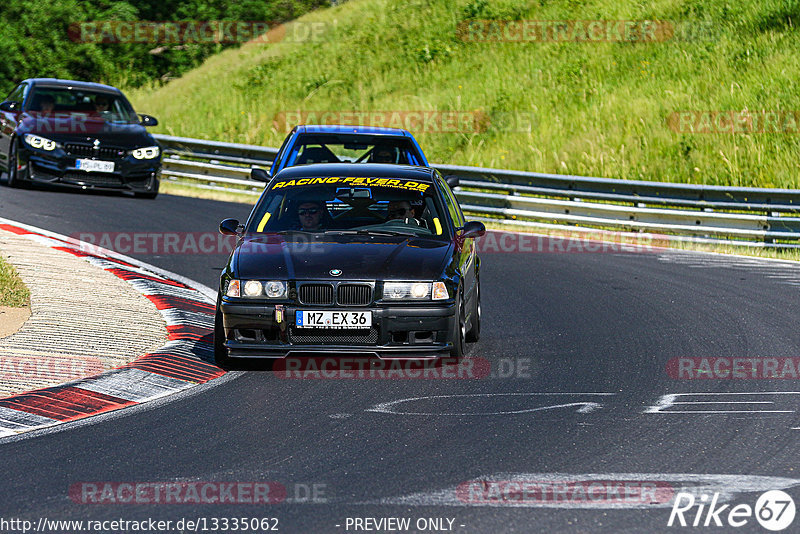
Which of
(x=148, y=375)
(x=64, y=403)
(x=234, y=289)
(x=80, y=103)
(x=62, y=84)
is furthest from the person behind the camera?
(x=62, y=84)

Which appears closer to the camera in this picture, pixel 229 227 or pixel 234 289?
pixel 234 289

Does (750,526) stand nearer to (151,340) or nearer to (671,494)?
(671,494)

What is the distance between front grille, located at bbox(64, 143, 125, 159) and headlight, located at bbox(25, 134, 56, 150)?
Answer: 0.22 m

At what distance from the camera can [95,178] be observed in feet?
62.5

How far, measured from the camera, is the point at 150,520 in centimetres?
505

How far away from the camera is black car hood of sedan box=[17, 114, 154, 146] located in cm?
1883

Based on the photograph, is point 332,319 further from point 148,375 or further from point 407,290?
point 148,375

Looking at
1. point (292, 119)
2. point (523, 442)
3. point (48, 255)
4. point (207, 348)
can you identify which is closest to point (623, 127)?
point (292, 119)

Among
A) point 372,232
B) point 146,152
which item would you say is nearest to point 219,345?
point 372,232

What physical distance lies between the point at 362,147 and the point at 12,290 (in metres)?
5.47

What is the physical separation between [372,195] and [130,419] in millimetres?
3353
